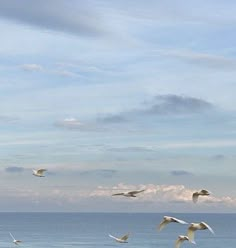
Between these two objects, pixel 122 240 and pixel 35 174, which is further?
pixel 35 174

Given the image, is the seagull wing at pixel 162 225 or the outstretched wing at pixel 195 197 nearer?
the seagull wing at pixel 162 225

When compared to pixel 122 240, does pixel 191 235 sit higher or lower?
lower

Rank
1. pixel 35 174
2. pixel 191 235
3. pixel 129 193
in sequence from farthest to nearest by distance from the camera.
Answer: pixel 35 174 < pixel 129 193 < pixel 191 235

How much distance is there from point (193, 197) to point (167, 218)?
2459mm

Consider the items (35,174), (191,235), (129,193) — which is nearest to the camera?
(191,235)

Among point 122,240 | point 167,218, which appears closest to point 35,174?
point 122,240

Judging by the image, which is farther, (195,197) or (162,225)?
(195,197)

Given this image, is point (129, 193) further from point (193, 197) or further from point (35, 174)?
point (35, 174)

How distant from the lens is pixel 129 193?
56.5 meters

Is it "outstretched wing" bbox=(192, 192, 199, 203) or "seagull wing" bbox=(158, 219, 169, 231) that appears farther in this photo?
"outstretched wing" bbox=(192, 192, 199, 203)

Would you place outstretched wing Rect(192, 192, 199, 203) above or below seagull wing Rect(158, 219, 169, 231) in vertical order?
above

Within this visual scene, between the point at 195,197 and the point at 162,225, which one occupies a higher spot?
the point at 195,197

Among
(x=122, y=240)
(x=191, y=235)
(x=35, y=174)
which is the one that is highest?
(x=35, y=174)

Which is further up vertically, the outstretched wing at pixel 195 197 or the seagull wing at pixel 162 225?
the outstretched wing at pixel 195 197
